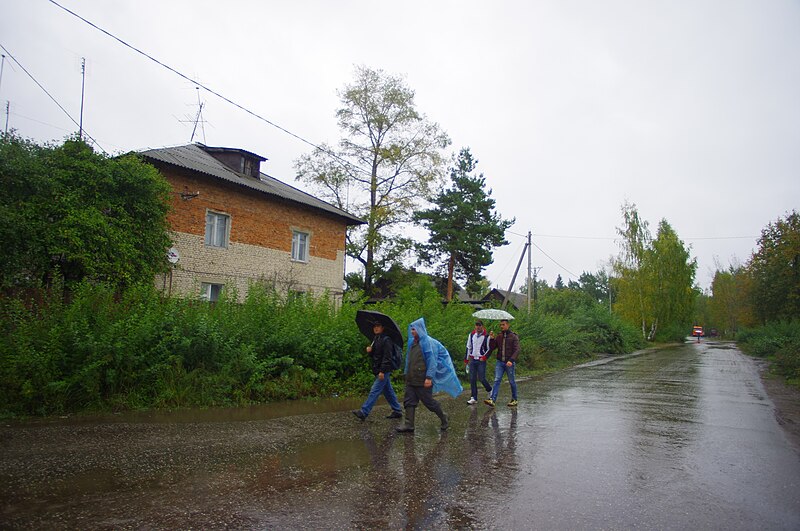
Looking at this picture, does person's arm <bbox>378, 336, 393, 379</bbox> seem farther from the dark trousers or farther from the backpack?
the dark trousers

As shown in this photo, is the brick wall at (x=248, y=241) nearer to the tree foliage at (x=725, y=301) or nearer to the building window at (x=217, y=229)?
the building window at (x=217, y=229)

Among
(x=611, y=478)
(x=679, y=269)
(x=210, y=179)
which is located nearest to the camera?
(x=611, y=478)

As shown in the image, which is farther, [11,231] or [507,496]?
[11,231]

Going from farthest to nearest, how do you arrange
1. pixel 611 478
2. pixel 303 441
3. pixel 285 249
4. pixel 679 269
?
1. pixel 679 269
2. pixel 285 249
3. pixel 303 441
4. pixel 611 478

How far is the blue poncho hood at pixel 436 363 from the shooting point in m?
8.00

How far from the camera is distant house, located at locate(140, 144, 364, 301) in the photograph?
19734 mm

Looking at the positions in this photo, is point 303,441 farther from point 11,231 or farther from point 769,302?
point 769,302

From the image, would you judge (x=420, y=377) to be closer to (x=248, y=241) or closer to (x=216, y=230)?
(x=216, y=230)

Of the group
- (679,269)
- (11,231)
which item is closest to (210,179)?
(11,231)

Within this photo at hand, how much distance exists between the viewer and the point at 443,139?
1342 inches

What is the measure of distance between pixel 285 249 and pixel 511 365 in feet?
49.3

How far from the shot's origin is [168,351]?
29.8ft

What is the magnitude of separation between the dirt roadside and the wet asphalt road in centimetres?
26

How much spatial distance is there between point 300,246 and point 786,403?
18.7 meters
